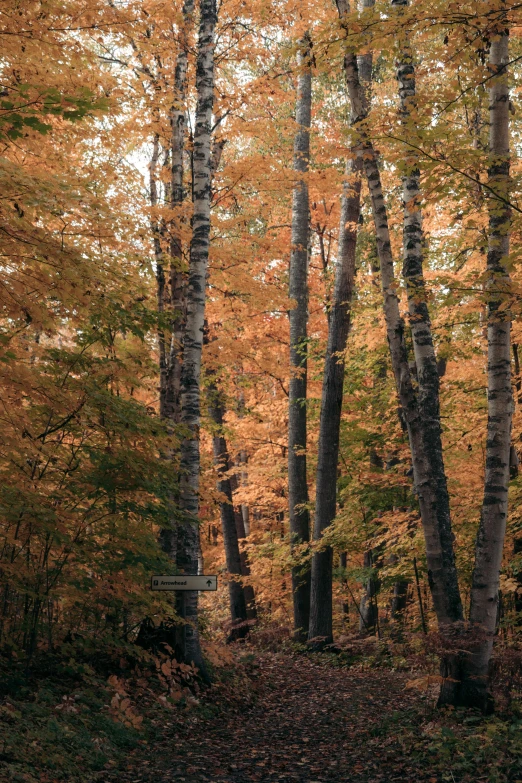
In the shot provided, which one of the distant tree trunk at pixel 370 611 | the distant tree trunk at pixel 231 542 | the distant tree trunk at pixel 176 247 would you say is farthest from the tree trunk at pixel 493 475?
the distant tree trunk at pixel 231 542

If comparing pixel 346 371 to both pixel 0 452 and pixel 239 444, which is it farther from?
pixel 0 452

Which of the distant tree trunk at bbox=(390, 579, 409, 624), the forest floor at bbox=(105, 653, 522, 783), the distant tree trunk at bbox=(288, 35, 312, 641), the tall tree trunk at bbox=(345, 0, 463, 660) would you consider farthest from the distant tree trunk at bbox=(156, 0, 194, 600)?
the distant tree trunk at bbox=(390, 579, 409, 624)

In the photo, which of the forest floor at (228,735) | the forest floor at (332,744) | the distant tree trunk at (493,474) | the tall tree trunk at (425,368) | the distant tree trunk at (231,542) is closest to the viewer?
the forest floor at (228,735)

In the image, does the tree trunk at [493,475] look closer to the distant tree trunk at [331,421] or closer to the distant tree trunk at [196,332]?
the distant tree trunk at [196,332]

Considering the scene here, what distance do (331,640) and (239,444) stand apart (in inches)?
264

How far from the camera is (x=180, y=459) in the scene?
8.88 m

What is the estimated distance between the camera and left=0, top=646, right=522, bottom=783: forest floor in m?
5.27

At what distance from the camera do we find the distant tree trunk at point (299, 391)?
14.2 metres

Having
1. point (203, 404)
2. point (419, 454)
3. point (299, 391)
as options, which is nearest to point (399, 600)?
point (299, 391)

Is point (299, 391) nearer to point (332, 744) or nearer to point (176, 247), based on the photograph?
point (176, 247)

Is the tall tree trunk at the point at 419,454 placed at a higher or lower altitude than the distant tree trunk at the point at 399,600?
higher

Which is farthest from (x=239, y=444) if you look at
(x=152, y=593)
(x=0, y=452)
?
(x=0, y=452)

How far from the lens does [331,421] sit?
1302 cm

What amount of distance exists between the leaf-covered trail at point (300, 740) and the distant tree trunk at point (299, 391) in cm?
415
